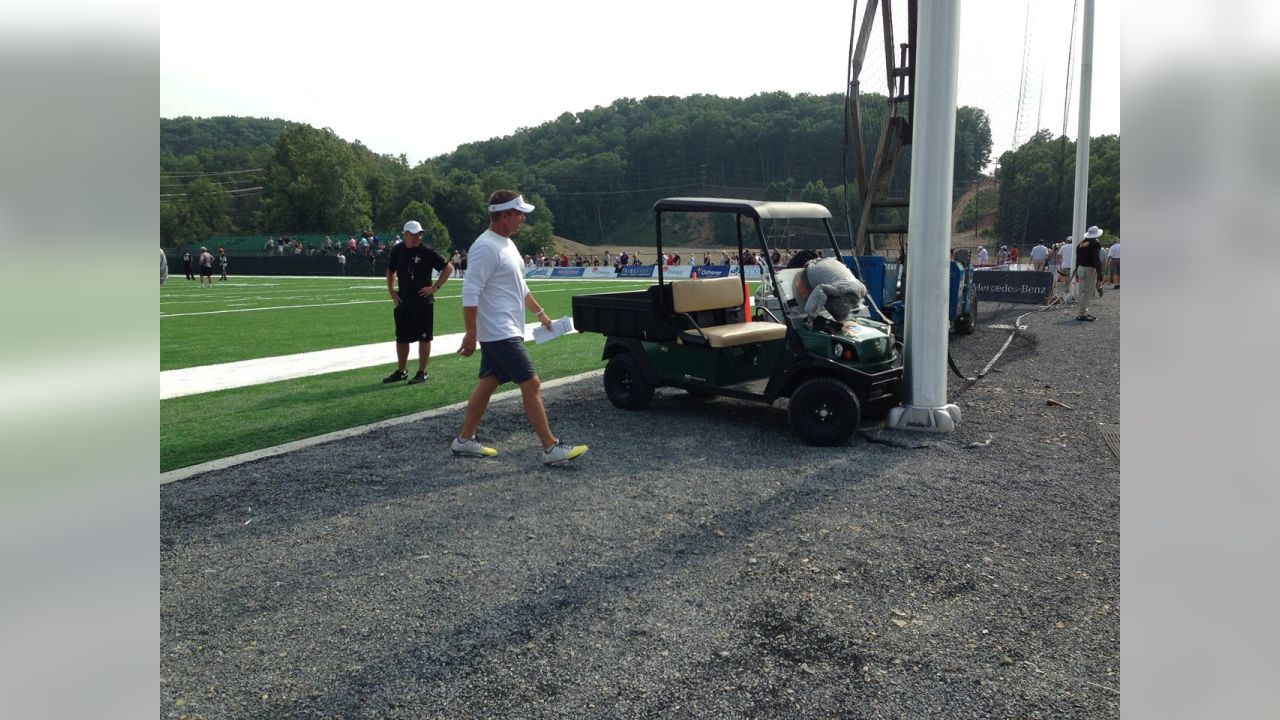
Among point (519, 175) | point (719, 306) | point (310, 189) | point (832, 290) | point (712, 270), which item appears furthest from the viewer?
point (310, 189)

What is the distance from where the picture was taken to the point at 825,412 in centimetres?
696

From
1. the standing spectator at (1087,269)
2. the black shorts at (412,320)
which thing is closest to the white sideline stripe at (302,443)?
the black shorts at (412,320)

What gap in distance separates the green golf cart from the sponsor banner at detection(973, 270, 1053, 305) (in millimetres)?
17250

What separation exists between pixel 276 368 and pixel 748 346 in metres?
7.02

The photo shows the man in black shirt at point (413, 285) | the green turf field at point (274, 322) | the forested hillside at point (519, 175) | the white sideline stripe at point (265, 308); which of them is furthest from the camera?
the forested hillside at point (519, 175)

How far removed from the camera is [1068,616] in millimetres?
3826

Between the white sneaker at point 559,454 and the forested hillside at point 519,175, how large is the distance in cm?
7224

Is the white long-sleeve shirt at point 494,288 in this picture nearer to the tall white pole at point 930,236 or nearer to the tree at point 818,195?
the tall white pole at point 930,236

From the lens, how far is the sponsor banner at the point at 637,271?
45219 millimetres

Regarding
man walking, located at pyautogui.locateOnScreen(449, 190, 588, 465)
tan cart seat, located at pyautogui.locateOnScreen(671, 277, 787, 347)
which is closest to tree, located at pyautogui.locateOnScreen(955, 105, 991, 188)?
tan cart seat, located at pyautogui.locateOnScreen(671, 277, 787, 347)

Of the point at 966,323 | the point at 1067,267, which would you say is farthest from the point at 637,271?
the point at 966,323

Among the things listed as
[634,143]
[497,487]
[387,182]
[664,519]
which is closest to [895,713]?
[664,519]

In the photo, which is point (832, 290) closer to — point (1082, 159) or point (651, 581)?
point (651, 581)
